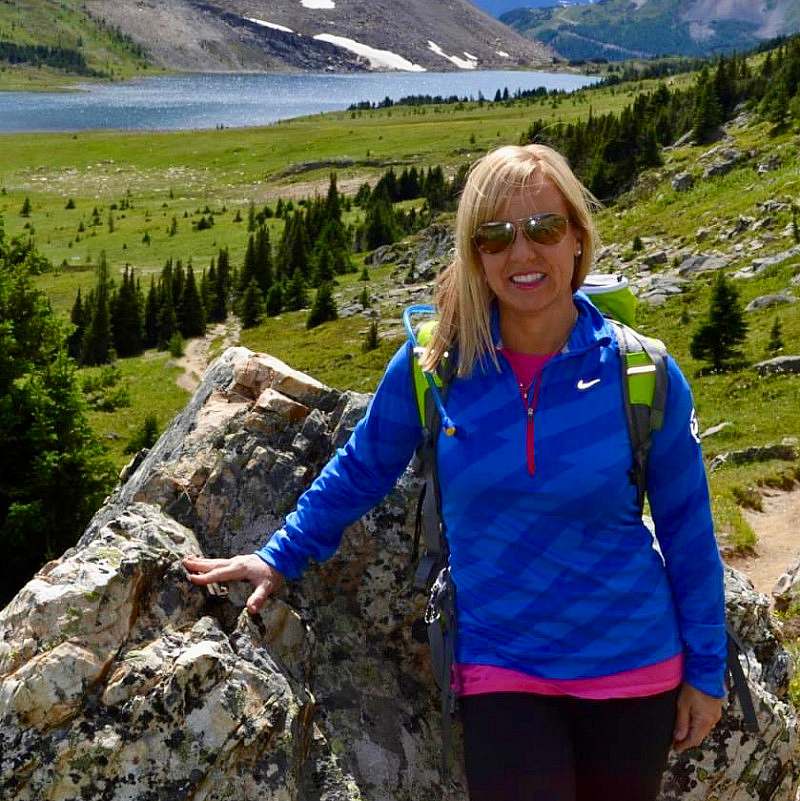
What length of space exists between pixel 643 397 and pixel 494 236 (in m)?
0.96

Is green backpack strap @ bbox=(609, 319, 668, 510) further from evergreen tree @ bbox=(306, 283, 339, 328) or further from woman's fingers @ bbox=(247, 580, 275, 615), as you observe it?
evergreen tree @ bbox=(306, 283, 339, 328)

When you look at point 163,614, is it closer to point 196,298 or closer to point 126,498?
point 126,498

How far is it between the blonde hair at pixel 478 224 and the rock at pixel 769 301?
29.0 metres

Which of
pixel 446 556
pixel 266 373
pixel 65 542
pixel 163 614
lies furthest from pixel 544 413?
pixel 65 542

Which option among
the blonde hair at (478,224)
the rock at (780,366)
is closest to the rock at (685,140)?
the rock at (780,366)

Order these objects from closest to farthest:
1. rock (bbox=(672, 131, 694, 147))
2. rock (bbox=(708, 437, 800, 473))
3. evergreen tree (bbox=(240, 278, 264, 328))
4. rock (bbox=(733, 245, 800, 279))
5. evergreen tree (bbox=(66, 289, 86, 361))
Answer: rock (bbox=(708, 437, 800, 473)) < rock (bbox=(733, 245, 800, 279)) < evergreen tree (bbox=(66, 289, 86, 361)) < evergreen tree (bbox=(240, 278, 264, 328)) < rock (bbox=(672, 131, 694, 147))

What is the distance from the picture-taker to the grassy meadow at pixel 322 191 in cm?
2486

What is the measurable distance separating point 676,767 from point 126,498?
384 cm

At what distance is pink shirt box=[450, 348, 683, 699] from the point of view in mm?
3928

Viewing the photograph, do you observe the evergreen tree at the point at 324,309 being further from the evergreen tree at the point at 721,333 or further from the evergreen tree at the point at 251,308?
the evergreen tree at the point at 721,333

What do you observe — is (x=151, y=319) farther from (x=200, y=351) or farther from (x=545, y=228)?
(x=545, y=228)

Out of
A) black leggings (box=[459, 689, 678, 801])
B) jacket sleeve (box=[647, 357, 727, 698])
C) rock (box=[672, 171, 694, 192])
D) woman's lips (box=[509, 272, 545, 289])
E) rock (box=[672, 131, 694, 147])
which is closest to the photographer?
black leggings (box=[459, 689, 678, 801])

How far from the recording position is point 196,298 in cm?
6256

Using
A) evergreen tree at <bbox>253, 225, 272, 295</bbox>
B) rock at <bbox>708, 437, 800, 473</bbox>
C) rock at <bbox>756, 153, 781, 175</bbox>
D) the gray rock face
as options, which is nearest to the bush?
evergreen tree at <bbox>253, 225, 272, 295</bbox>
